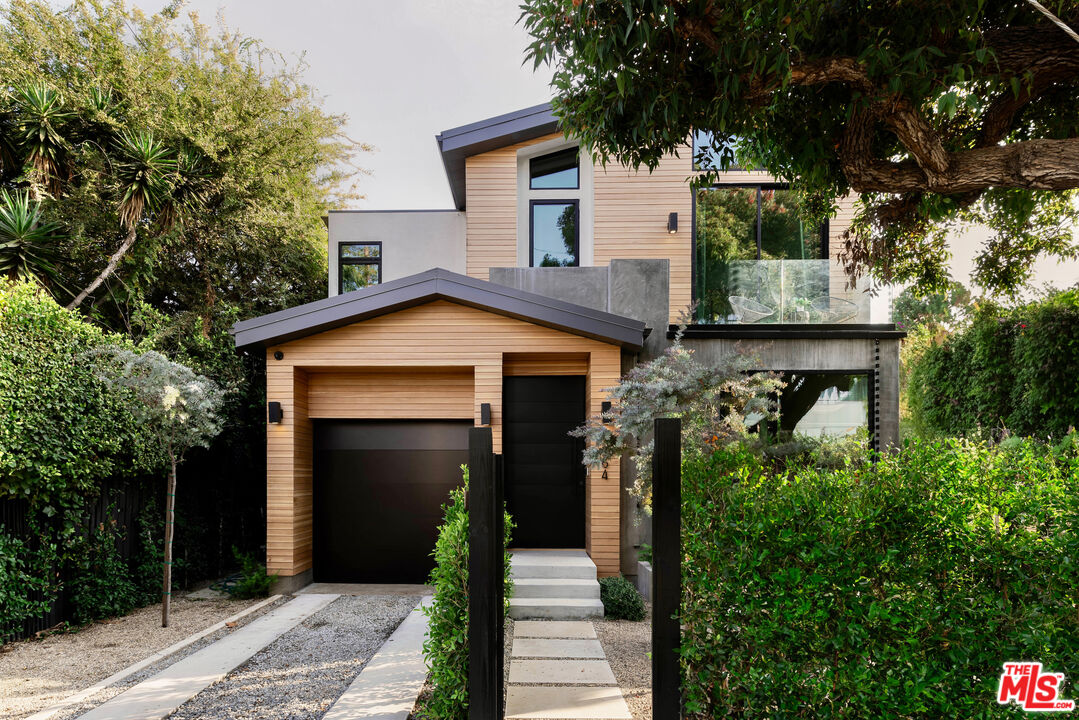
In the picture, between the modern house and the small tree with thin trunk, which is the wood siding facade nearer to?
the modern house

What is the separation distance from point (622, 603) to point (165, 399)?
18.2 feet

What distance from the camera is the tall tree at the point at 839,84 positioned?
372cm

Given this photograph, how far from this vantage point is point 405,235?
11508 mm

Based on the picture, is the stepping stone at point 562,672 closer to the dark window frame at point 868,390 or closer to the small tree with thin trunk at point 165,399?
the small tree with thin trunk at point 165,399

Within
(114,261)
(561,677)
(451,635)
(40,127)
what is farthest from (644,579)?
(40,127)

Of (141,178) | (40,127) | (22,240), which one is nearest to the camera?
(22,240)

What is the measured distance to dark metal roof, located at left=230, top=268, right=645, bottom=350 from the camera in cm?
736

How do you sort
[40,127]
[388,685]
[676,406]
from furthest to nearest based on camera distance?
1. [40,127]
2. [676,406]
3. [388,685]

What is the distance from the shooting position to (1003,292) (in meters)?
6.73

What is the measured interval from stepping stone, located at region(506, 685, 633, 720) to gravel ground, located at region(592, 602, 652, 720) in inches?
5.0

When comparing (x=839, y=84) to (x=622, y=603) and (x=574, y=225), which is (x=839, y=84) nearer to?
(x=622, y=603)

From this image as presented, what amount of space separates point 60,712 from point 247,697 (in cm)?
124

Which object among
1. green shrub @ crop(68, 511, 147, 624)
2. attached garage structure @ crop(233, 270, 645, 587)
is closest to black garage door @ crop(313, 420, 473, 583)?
attached garage structure @ crop(233, 270, 645, 587)

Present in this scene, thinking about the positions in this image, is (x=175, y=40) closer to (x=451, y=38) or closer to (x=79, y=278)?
(x=79, y=278)
